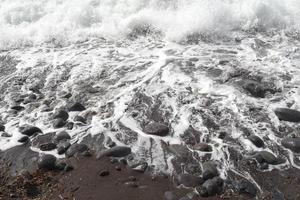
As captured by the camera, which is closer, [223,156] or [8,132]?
[223,156]

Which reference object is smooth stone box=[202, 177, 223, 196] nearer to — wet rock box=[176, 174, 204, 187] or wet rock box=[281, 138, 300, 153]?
wet rock box=[176, 174, 204, 187]

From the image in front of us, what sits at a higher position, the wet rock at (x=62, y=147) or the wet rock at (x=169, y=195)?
the wet rock at (x=169, y=195)

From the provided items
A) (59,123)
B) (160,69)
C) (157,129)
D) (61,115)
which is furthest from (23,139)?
(160,69)

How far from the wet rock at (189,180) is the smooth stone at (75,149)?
2.06 meters

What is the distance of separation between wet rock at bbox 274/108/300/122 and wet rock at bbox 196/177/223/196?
243cm

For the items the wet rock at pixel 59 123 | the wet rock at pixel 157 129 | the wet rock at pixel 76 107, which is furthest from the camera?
the wet rock at pixel 76 107

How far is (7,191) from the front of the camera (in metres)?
6.52

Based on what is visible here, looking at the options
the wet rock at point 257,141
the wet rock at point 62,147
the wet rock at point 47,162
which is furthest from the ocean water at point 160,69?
the wet rock at point 47,162

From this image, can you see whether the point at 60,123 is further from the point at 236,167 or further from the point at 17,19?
the point at 17,19

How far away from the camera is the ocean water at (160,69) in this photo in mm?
7797

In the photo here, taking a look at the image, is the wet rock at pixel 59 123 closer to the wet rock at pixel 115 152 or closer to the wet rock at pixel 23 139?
the wet rock at pixel 23 139

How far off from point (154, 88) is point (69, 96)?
217 cm

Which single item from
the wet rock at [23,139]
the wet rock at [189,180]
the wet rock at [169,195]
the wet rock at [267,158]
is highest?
the wet rock at [267,158]

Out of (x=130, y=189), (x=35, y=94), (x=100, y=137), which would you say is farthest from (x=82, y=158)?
(x=35, y=94)
